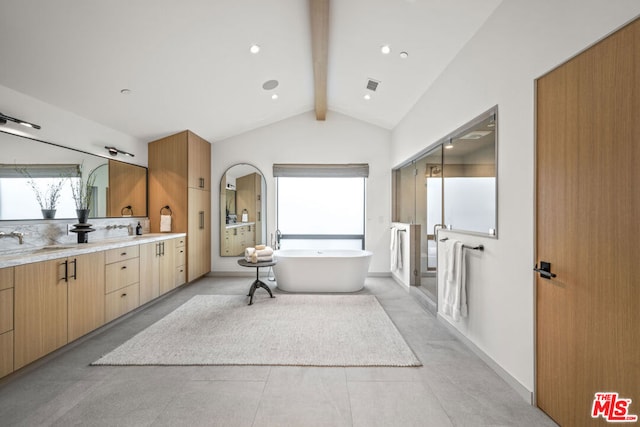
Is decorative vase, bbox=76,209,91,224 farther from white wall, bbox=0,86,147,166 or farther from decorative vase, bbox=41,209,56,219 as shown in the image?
white wall, bbox=0,86,147,166

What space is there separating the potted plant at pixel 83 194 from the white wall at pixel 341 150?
85.5 inches

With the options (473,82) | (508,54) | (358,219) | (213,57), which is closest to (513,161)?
(508,54)

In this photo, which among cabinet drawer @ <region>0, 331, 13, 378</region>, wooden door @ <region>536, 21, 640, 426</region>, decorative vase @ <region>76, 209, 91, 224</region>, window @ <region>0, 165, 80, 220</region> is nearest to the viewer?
wooden door @ <region>536, 21, 640, 426</region>

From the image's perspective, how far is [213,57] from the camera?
10.5ft

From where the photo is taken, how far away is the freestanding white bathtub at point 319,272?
13.9ft

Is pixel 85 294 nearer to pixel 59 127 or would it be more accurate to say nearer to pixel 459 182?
pixel 59 127

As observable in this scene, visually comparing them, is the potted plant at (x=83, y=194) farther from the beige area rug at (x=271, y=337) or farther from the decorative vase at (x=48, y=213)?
the beige area rug at (x=271, y=337)

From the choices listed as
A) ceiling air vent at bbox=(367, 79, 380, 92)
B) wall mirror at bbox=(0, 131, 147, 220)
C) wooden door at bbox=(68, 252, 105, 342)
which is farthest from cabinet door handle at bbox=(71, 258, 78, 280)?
ceiling air vent at bbox=(367, 79, 380, 92)

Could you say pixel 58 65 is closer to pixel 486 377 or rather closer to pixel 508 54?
pixel 508 54

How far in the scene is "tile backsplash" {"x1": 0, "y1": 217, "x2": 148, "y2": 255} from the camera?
2.56 meters

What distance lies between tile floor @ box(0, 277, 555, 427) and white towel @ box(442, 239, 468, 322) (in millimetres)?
362

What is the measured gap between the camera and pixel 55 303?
7.66 feet

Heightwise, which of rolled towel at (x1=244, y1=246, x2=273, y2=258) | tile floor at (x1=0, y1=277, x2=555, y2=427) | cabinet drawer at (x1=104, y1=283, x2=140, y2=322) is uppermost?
rolled towel at (x1=244, y1=246, x2=273, y2=258)

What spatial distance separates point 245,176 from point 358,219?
2420mm
